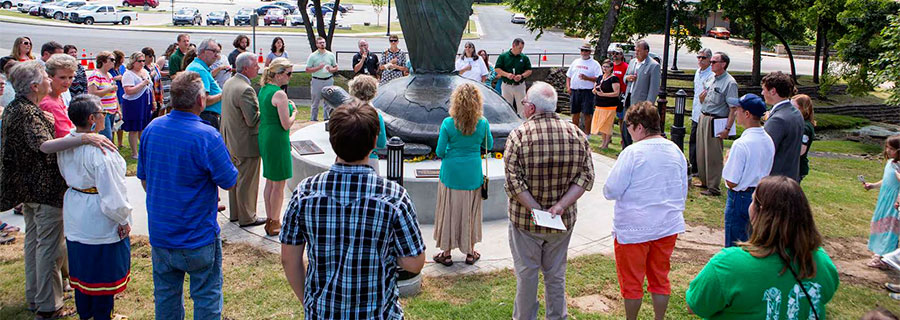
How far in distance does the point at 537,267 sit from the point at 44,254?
10.7 feet

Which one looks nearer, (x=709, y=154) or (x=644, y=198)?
(x=644, y=198)

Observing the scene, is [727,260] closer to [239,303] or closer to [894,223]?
[239,303]

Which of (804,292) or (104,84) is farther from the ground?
(104,84)

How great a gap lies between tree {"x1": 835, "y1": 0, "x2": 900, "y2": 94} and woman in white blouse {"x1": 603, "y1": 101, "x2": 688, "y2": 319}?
682 inches

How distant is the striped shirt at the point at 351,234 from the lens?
279 centimetres

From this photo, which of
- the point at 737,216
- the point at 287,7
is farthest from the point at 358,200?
the point at 287,7

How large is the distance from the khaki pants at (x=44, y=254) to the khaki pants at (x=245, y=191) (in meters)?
2.06

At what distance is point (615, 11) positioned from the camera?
63.9 feet

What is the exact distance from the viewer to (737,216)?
5242mm

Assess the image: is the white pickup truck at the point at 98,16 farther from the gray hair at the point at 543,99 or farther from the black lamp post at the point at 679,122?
the gray hair at the point at 543,99

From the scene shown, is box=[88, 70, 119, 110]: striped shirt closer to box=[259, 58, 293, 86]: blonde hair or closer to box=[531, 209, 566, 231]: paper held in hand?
box=[259, 58, 293, 86]: blonde hair

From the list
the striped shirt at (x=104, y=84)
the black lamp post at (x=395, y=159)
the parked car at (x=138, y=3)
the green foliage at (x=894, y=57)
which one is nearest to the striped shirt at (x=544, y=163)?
the black lamp post at (x=395, y=159)

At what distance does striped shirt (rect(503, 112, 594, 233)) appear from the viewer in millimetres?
4363

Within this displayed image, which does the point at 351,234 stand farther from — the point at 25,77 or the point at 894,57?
the point at 894,57
